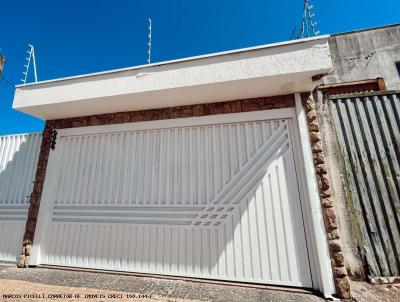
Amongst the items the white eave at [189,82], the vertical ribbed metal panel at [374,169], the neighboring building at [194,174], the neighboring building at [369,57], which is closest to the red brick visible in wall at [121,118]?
the neighboring building at [194,174]

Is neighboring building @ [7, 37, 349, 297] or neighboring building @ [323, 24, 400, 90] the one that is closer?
neighboring building @ [7, 37, 349, 297]

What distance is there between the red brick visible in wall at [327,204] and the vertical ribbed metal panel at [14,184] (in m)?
6.31

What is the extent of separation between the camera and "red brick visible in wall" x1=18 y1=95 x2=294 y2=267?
4.07 metres

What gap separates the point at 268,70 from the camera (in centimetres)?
346

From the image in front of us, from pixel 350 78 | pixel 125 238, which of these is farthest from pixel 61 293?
pixel 350 78

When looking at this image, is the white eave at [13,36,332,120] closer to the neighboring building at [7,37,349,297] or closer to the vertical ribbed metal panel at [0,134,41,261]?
the neighboring building at [7,37,349,297]

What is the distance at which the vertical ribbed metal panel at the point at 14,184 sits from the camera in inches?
187

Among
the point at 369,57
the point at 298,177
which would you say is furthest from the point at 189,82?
the point at 369,57

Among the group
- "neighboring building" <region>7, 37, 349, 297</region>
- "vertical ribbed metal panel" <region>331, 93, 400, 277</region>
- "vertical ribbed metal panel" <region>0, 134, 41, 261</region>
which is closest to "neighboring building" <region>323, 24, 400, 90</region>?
"vertical ribbed metal panel" <region>331, 93, 400, 277</region>

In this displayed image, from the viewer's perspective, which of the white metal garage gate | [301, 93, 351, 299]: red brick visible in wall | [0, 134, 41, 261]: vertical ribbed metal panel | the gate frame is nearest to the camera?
[301, 93, 351, 299]: red brick visible in wall

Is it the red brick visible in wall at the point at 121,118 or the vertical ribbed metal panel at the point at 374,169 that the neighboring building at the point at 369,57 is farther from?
the red brick visible in wall at the point at 121,118

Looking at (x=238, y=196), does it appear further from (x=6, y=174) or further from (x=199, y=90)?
(x=6, y=174)

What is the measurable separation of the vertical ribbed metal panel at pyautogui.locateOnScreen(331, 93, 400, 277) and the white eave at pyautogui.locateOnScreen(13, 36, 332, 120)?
113 centimetres

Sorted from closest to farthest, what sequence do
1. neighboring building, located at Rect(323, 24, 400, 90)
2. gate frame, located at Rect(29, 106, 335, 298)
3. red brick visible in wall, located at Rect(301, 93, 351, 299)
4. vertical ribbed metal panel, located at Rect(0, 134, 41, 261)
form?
red brick visible in wall, located at Rect(301, 93, 351, 299) < gate frame, located at Rect(29, 106, 335, 298) < vertical ribbed metal panel, located at Rect(0, 134, 41, 261) < neighboring building, located at Rect(323, 24, 400, 90)
